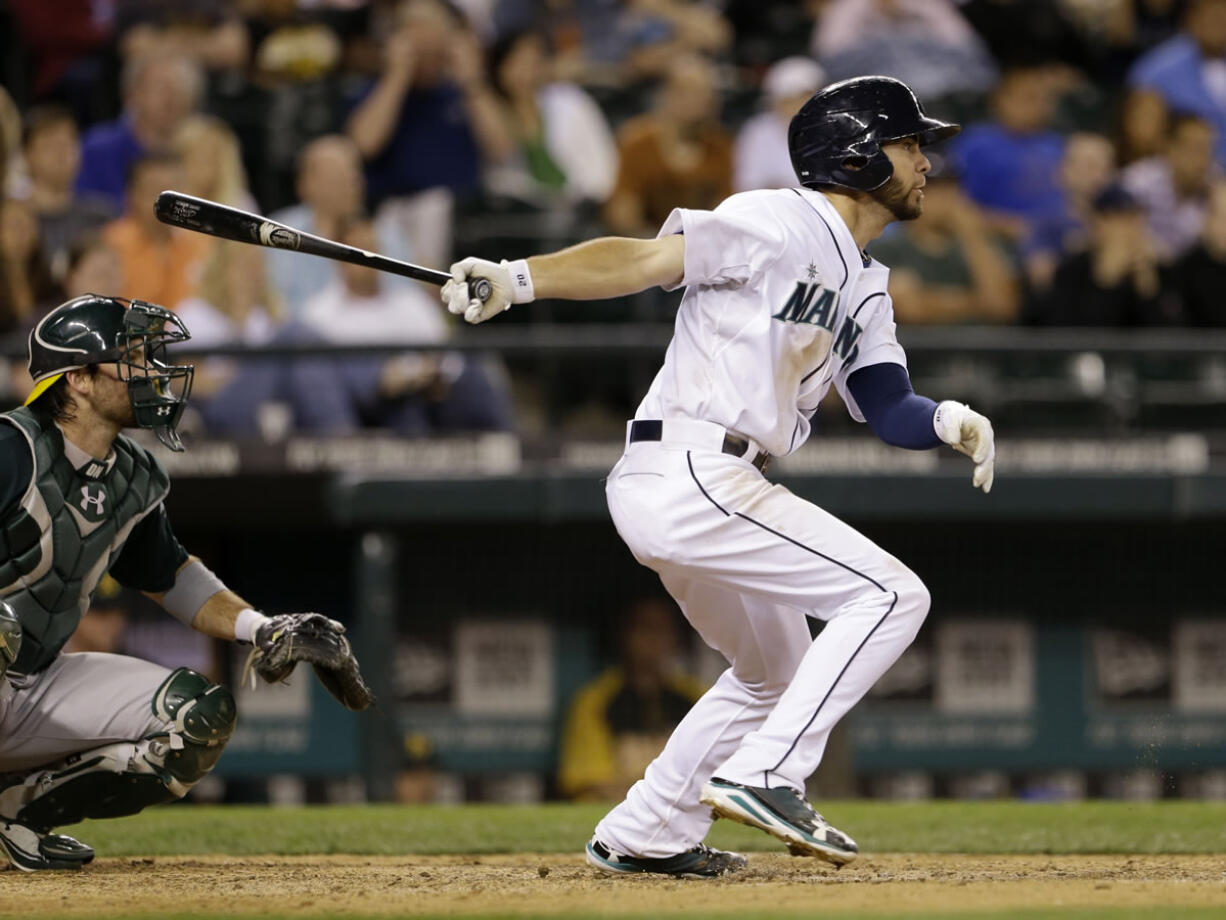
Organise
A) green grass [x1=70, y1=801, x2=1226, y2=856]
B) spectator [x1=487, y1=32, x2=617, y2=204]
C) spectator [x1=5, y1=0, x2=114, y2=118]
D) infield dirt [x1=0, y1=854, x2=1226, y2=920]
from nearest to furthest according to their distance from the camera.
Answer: infield dirt [x1=0, y1=854, x2=1226, y2=920] → green grass [x1=70, y1=801, x2=1226, y2=856] → spectator [x1=487, y1=32, x2=617, y2=204] → spectator [x1=5, y1=0, x2=114, y2=118]

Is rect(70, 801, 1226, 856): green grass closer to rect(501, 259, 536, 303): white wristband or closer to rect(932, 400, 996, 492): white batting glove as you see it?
rect(932, 400, 996, 492): white batting glove

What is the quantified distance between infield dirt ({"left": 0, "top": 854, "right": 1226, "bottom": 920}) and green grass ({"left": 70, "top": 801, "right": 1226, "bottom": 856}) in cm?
30

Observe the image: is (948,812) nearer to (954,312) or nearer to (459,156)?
(954,312)

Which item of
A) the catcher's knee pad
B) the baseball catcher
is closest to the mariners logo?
the baseball catcher

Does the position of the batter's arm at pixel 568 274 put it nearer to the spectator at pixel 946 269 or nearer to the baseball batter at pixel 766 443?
the baseball batter at pixel 766 443

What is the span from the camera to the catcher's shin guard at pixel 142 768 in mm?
4324

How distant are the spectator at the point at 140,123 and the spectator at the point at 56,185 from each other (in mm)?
351

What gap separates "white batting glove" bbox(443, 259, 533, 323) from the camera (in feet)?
12.5

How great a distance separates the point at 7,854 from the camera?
14.6 feet

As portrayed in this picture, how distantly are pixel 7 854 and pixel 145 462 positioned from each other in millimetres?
1015

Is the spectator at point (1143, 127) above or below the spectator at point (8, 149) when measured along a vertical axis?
above

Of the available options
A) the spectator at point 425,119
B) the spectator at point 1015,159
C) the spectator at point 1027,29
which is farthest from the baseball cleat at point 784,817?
the spectator at point 1027,29

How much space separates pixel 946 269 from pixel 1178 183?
5.66 ft

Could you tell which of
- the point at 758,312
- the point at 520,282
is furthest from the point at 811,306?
the point at 520,282
